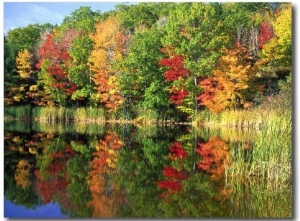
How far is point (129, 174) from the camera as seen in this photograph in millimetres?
5969

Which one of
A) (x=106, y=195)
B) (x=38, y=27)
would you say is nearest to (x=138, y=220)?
(x=106, y=195)

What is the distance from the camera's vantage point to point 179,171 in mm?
6066

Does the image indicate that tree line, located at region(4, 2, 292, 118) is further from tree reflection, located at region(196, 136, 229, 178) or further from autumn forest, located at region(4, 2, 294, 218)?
tree reflection, located at region(196, 136, 229, 178)

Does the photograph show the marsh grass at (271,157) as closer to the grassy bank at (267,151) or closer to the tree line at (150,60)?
the grassy bank at (267,151)

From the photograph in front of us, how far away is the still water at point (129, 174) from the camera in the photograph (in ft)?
16.9

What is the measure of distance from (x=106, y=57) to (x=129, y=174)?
1.71 metres

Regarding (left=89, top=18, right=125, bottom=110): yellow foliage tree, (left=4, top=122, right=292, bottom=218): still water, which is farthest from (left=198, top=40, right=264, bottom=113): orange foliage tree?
(left=89, top=18, right=125, bottom=110): yellow foliage tree

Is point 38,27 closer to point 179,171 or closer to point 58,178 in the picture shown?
point 58,178

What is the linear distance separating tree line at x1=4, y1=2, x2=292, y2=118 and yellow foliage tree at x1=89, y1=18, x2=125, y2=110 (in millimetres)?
13

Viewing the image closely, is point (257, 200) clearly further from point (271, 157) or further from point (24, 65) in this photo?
point (24, 65)

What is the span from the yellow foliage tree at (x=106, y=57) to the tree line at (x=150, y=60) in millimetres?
13

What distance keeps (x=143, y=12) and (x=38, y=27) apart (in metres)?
1.31

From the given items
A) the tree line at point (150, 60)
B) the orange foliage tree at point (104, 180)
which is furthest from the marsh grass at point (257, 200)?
the tree line at point (150, 60)

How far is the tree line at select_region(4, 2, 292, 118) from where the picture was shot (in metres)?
6.32
